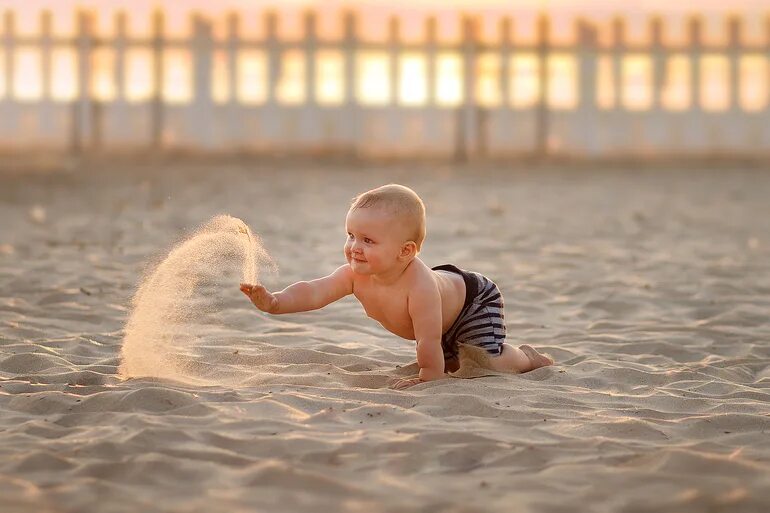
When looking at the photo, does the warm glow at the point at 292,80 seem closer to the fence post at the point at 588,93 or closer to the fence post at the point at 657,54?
the fence post at the point at 588,93

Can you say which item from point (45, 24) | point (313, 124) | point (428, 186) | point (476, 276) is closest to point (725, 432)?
point (476, 276)

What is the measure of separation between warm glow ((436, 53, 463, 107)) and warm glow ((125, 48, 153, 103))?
490 cm

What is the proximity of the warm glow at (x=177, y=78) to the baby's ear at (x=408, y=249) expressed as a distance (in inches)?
626

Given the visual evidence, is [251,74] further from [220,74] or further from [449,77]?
[449,77]

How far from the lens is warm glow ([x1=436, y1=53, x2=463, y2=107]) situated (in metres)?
20.1

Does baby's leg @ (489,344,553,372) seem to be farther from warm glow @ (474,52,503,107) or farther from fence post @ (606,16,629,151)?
fence post @ (606,16,629,151)

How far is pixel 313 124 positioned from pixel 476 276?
50.4 ft

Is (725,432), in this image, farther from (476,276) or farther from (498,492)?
(476,276)

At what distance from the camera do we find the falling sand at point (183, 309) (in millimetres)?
4449

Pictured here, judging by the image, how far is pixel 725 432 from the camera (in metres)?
3.64

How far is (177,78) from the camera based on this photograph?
773 inches

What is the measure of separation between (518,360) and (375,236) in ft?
2.74

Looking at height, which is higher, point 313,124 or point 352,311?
point 313,124

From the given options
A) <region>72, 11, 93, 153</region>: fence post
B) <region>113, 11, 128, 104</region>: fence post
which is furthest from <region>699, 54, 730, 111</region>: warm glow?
<region>72, 11, 93, 153</region>: fence post
